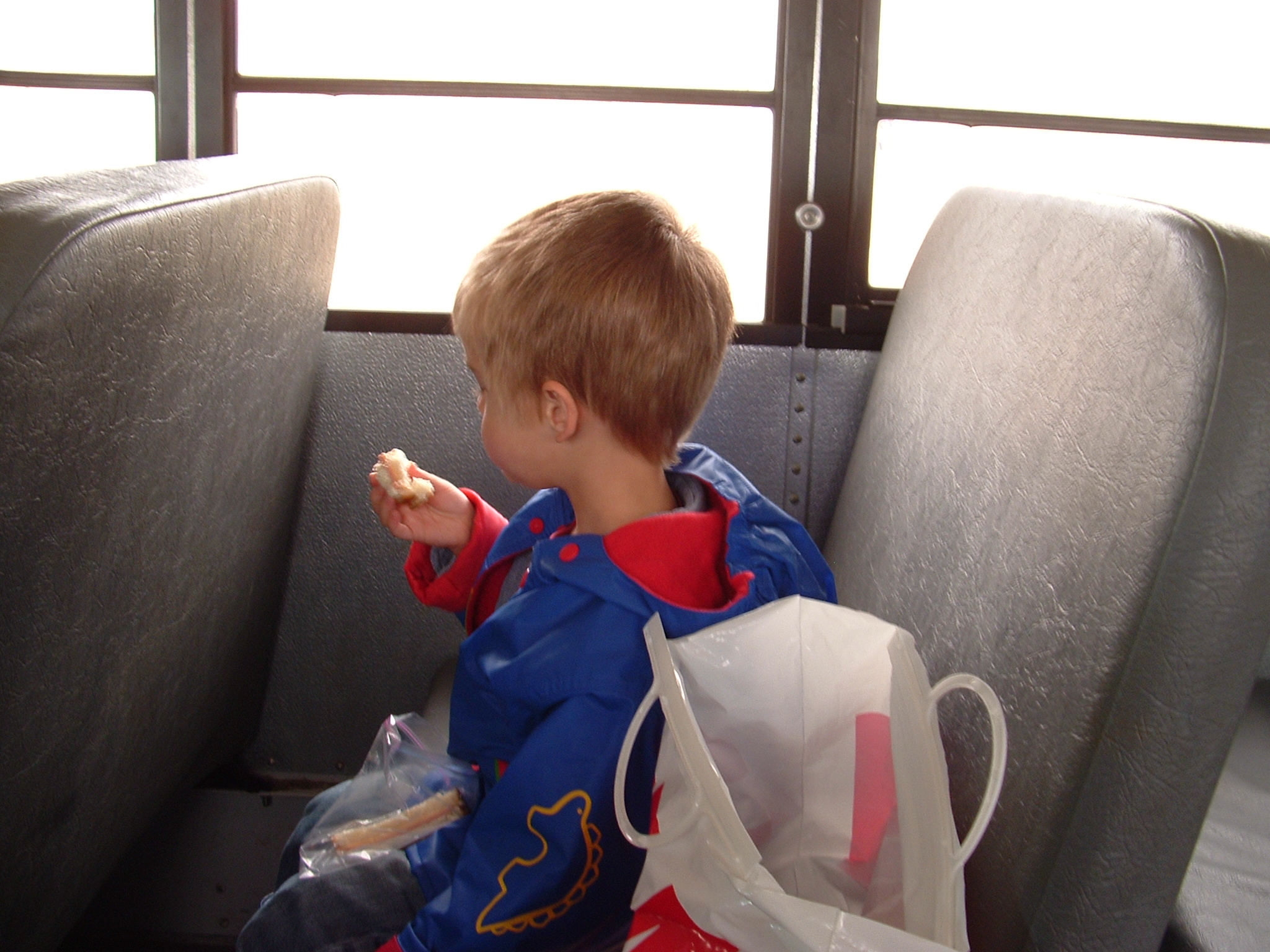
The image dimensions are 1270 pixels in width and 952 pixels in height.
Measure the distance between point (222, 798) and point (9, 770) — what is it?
79 cm

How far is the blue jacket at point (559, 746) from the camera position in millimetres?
955

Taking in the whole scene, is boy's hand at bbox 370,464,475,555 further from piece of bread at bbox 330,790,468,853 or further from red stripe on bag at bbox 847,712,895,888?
red stripe on bag at bbox 847,712,895,888

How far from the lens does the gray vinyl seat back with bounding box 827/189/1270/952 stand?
77 cm

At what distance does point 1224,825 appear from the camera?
1.16 m

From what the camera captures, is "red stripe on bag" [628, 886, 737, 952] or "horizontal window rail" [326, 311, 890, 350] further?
"horizontal window rail" [326, 311, 890, 350]

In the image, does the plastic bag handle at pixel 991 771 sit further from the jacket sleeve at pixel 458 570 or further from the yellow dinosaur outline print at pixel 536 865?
the jacket sleeve at pixel 458 570

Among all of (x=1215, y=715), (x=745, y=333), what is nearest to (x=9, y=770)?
(x=1215, y=715)

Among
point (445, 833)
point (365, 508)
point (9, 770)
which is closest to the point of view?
point (9, 770)

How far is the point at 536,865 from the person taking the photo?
95cm

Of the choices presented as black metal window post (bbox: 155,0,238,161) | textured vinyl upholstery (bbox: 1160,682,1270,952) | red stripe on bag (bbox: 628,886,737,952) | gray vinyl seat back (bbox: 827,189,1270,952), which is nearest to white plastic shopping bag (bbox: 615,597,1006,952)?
red stripe on bag (bbox: 628,886,737,952)

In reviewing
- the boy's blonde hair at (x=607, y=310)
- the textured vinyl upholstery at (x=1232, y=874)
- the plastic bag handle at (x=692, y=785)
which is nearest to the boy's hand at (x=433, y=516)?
the boy's blonde hair at (x=607, y=310)

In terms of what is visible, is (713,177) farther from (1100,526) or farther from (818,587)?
(1100,526)

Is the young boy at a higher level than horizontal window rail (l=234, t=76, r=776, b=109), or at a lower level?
lower

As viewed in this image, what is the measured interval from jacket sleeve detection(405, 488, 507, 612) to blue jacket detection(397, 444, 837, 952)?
0.95ft
